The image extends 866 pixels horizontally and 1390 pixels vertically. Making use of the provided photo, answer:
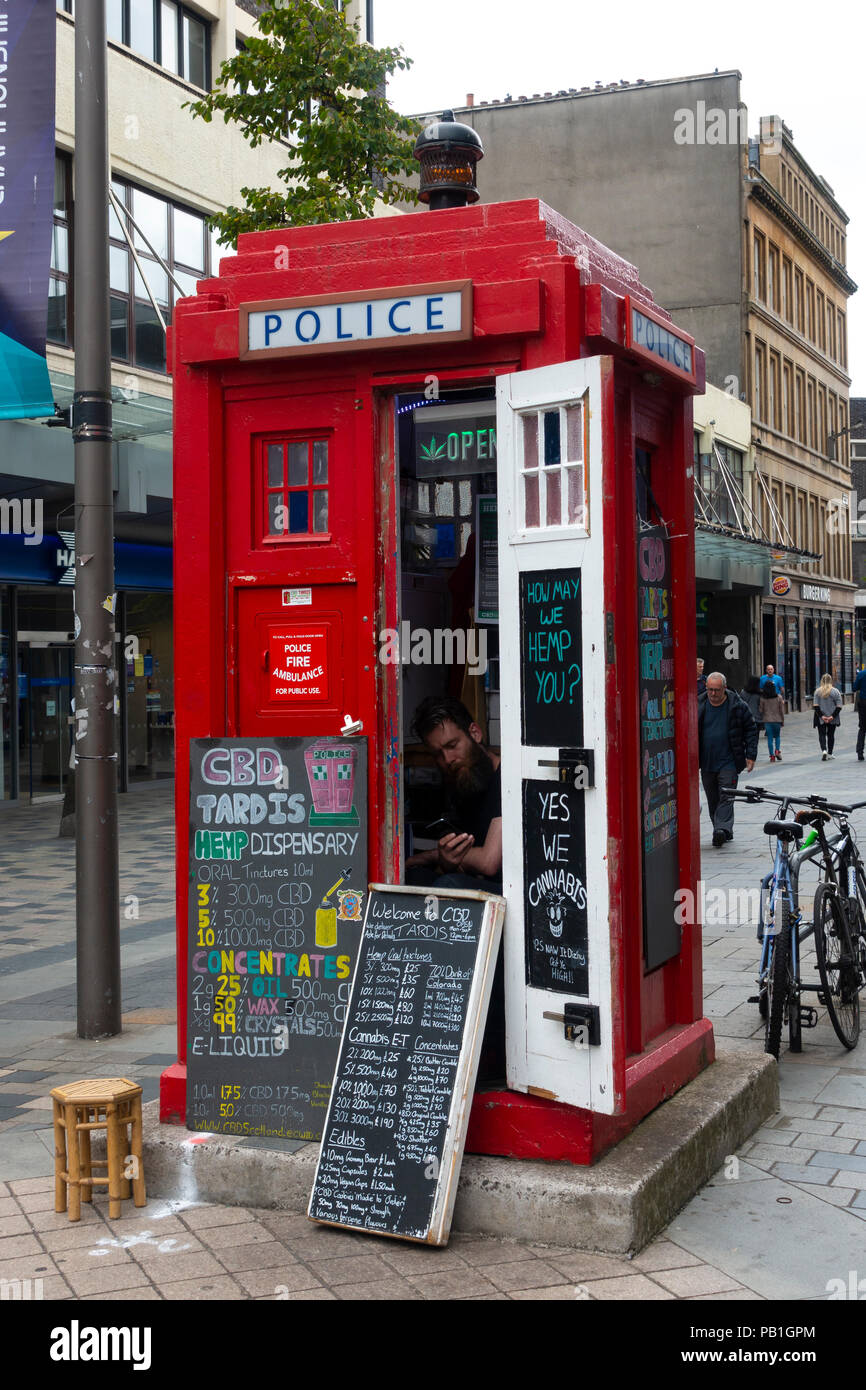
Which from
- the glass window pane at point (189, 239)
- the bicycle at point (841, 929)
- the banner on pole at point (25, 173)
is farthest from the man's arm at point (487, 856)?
the glass window pane at point (189, 239)

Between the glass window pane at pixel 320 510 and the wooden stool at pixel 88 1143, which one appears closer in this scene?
the wooden stool at pixel 88 1143

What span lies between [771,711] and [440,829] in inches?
829

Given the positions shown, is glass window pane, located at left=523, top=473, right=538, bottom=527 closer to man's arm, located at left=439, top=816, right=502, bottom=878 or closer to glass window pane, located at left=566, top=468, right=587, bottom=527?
glass window pane, located at left=566, top=468, right=587, bottom=527

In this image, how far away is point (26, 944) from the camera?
920cm

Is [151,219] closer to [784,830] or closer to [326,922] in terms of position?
[784,830]

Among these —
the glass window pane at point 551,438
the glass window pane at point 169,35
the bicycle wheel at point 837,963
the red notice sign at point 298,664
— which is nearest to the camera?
the glass window pane at point 551,438

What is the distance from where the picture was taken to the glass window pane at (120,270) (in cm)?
1912

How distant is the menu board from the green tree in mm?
8343

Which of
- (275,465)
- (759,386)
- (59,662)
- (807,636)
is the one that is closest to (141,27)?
(59,662)

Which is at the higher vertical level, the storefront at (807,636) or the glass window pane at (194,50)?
the glass window pane at (194,50)

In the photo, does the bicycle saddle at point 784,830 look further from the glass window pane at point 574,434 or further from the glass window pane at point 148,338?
the glass window pane at point 148,338

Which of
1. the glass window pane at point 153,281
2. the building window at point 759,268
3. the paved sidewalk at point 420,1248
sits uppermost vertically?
the building window at point 759,268

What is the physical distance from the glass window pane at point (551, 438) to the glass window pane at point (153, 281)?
55.1 feet
